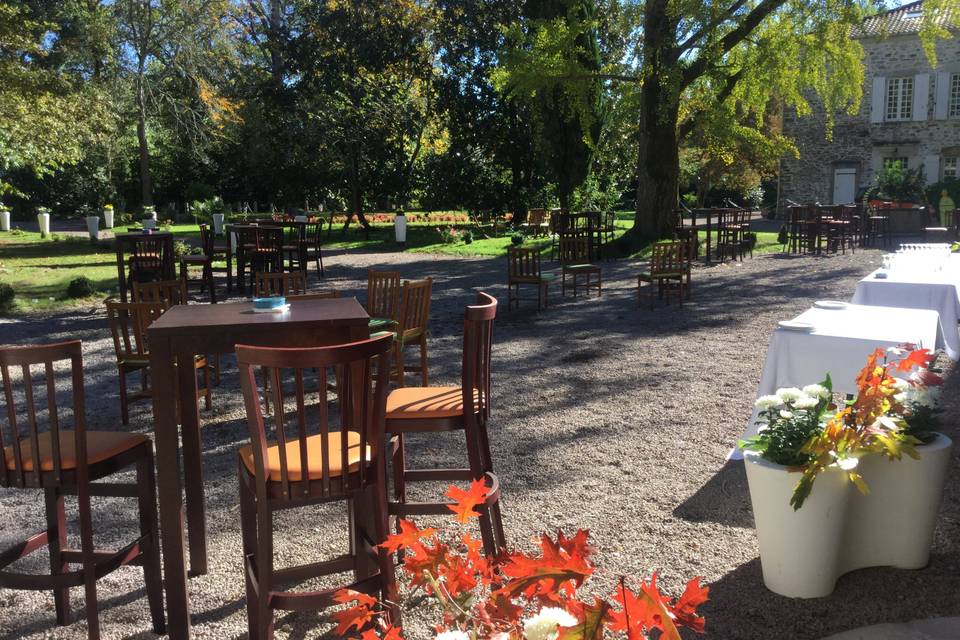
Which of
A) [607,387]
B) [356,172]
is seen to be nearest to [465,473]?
[607,387]

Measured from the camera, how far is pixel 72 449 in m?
2.76

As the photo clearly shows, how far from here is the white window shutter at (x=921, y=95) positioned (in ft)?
92.2

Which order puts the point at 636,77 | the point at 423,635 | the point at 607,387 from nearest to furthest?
the point at 423,635, the point at 607,387, the point at 636,77

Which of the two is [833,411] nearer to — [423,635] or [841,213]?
[423,635]

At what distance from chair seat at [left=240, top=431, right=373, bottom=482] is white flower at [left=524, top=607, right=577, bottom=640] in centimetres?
142

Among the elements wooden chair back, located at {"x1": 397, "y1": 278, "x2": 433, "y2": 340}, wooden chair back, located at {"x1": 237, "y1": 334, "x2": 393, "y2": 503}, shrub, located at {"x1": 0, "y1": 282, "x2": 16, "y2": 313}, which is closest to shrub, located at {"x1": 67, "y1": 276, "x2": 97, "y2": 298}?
shrub, located at {"x1": 0, "y1": 282, "x2": 16, "y2": 313}

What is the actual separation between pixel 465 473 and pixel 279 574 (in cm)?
100

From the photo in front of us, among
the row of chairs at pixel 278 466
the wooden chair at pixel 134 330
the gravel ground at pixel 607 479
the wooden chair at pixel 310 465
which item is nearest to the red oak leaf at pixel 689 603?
the row of chairs at pixel 278 466

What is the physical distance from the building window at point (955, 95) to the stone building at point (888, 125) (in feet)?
0.10

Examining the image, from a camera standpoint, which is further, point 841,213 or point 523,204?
point 523,204

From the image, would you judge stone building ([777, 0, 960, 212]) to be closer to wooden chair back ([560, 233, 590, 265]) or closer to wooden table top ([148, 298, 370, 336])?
wooden chair back ([560, 233, 590, 265])

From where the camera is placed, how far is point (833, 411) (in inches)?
118

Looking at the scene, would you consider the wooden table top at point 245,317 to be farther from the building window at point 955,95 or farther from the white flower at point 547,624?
the building window at point 955,95

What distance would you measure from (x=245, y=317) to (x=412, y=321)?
9.95 ft
